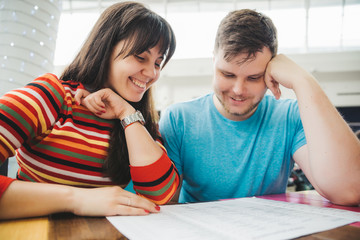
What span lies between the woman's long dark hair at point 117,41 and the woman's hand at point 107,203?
22 cm

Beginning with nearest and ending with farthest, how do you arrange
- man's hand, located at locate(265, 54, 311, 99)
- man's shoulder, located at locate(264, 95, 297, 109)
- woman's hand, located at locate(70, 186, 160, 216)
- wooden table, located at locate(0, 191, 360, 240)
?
wooden table, located at locate(0, 191, 360, 240) < woman's hand, located at locate(70, 186, 160, 216) < man's hand, located at locate(265, 54, 311, 99) < man's shoulder, located at locate(264, 95, 297, 109)

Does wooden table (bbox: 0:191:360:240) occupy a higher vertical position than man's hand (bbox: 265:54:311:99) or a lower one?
lower

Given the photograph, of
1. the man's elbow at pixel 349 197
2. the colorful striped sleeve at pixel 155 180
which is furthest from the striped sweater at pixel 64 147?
the man's elbow at pixel 349 197

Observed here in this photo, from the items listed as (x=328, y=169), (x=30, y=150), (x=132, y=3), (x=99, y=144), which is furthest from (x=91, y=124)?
(x=328, y=169)

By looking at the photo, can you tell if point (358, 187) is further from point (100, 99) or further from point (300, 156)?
point (100, 99)

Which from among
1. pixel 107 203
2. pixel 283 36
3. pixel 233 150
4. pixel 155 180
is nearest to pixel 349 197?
pixel 233 150

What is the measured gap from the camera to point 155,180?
29.1 inches

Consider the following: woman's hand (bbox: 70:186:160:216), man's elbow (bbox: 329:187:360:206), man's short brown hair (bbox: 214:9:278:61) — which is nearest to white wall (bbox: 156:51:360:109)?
man's short brown hair (bbox: 214:9:278:61)

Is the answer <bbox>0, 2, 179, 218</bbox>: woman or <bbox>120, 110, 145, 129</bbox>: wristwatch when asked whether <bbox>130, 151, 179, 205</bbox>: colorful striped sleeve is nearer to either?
<bbox>0, 2, 179, 218</bbox>: woman

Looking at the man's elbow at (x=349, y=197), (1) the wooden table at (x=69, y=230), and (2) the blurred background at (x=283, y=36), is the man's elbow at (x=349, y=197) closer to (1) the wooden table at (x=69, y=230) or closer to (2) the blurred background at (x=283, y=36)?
(1) the wooden table at (x=69, y=230)

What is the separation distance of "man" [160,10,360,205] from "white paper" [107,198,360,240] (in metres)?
0.33

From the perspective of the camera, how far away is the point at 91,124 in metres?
0.80

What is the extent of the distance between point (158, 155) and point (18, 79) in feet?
3.43

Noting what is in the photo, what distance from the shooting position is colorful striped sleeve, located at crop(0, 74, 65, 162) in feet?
1.94
